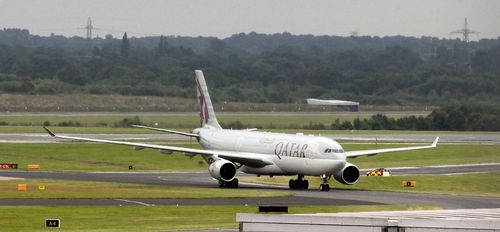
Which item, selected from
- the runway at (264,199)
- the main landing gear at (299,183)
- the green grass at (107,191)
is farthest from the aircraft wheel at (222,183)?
the main landing gear at (299,183)

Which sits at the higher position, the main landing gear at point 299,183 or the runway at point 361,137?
the runway at point 361,137

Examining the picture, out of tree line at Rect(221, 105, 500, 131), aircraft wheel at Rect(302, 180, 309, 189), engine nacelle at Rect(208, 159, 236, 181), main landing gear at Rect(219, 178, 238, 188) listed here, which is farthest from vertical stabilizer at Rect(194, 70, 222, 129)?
tree line at Rect(221, 105, 500, 131)

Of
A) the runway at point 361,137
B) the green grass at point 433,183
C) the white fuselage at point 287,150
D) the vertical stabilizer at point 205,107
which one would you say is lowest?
the green grass at point 433,183

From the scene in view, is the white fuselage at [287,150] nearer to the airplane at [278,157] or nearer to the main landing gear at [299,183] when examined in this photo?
the airplane at [278,157]

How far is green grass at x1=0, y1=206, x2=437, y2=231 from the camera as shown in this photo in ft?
208

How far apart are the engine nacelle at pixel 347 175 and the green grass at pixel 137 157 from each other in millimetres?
29318

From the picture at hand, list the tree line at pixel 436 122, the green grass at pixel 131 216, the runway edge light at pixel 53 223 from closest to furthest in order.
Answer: the runway edge light at pixel 53 223 → the green grass at pixel 131 216 → the tree line at pixel 436 122

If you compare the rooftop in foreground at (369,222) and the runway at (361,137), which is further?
the runway at (361,137)

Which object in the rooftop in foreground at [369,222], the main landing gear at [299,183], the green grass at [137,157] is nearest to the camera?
the rooftop in foreground at [369,222]

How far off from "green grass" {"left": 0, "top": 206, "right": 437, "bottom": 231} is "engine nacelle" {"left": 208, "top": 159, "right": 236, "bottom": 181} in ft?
56.8

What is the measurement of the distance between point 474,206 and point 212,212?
1629cm

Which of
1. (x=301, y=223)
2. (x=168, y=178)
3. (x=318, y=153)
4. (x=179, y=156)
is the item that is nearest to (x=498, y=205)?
(x=318, y=153)

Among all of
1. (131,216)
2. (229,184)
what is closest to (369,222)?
(131,216)

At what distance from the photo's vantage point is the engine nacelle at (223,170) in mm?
93438
